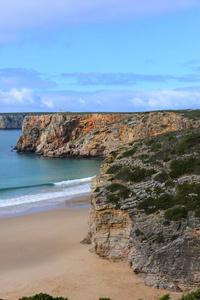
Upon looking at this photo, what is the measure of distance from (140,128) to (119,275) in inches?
2107

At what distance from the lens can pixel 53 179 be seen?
172 feet

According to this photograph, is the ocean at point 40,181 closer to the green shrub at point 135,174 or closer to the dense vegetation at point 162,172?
the dense vegetation at point 162,172

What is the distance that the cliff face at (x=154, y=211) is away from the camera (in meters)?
15.3

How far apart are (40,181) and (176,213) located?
3681 centimetres

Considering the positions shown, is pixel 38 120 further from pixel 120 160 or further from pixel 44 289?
pixel 44 289

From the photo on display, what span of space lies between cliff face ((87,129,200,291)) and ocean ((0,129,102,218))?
1507 cm

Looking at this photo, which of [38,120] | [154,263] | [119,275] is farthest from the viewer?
[38,120]

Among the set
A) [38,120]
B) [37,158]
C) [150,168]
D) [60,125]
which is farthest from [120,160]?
[38,120]

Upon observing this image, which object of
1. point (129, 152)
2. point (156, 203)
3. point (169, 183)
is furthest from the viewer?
point (129, 152)

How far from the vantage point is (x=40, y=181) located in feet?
168

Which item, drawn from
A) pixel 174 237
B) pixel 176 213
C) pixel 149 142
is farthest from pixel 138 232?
pixel 149 142

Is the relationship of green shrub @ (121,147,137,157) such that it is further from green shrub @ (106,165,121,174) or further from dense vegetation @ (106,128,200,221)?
green shrub @ (106,165,121,174)

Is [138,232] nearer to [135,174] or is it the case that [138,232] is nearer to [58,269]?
[135,174]

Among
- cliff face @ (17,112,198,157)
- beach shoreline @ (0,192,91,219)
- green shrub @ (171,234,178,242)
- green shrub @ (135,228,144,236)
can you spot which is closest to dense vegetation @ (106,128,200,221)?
green shrub @ (171,234,178,242)
